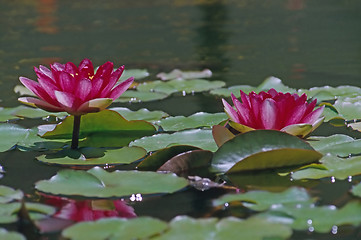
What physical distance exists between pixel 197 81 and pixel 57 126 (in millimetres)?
1006

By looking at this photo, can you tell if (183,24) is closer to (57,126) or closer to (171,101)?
(171,101)

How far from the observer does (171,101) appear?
2.31m

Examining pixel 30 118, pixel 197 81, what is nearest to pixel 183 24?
pixel 197 81

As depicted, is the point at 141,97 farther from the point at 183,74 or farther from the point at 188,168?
the point at 188,168

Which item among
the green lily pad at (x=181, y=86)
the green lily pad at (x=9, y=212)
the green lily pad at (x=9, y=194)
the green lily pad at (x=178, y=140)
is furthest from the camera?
the green lily pad at (x=181, y=86)

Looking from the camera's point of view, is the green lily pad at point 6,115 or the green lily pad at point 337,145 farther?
the green lily pad at point 6,115

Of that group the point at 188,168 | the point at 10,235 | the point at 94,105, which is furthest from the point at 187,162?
the point at 10,235

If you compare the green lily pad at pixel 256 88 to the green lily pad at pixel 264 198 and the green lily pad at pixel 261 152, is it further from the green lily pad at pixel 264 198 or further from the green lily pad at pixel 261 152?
the green lily pad at pixel 264 198

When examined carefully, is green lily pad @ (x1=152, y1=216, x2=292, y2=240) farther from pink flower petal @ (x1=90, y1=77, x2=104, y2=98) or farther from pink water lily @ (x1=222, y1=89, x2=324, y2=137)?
pink flower petal @ (x1=90, y1=77, x2=104, y2=98)

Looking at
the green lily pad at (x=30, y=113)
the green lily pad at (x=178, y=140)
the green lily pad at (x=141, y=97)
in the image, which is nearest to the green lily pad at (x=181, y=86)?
the green lily pad at (x=141, y=97)

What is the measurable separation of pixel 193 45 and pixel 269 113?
242 cm

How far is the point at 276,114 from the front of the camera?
145 cm

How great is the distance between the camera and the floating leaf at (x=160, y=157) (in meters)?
1.44

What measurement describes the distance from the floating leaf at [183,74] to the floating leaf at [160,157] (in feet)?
4.23
